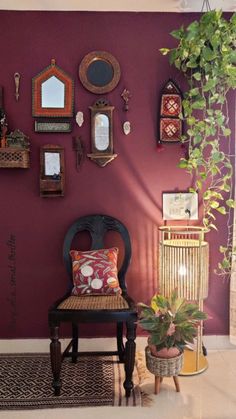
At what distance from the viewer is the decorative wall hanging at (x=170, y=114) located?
281 cm

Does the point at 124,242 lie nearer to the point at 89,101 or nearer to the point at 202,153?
the point at 202,153

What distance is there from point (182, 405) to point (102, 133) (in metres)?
1.87

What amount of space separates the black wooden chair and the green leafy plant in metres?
0.11

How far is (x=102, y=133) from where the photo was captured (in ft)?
9.30

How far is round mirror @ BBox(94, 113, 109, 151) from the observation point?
2828mm

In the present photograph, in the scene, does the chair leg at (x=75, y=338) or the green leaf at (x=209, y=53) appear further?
the chair leg at (x=75, y=338)

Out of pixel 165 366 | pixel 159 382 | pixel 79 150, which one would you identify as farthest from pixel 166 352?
pixel 79 150

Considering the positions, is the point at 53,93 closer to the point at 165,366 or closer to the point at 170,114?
the point at 170,114

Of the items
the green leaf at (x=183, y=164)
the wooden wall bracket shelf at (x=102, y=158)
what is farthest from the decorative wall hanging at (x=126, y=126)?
the green leaf at (x=183, y=164)

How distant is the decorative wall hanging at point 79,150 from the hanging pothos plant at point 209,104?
73cm

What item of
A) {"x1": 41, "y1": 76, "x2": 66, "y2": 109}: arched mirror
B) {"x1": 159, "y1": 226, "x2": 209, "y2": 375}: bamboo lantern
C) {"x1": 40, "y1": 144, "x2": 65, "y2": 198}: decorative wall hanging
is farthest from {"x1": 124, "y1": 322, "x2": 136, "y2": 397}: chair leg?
{"x1": 41, "y1": 76, "x2": 66, "y2": 109}: arched mirror

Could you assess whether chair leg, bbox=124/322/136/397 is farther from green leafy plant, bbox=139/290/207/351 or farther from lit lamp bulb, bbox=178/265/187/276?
lit lamp bulb, bbox=178/265/187/276

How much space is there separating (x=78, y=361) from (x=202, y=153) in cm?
177

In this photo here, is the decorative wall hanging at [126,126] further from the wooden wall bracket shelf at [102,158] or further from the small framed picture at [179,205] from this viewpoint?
the small framed picture at [179,205]
